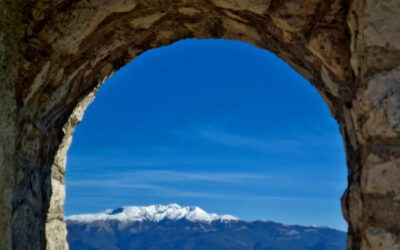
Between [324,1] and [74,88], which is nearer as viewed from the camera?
[324,1]

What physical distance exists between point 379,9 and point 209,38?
109 cm

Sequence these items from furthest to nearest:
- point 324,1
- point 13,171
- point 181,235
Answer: point 181,235 < point 13,171 < point 324,1

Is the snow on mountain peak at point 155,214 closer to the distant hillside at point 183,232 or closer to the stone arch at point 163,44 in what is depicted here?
the distant hillside at point 183,232

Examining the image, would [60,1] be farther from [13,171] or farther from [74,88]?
[13,171]

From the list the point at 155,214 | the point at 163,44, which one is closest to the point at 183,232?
the point at 155,214

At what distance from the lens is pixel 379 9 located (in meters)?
1.43

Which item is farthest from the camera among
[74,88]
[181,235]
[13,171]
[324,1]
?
[181,235]

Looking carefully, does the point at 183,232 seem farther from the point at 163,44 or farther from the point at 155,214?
the point at 163,44

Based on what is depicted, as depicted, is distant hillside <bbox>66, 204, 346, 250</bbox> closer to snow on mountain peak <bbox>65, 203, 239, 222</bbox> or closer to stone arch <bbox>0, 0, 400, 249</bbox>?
snow on mountain peak <bbox>65, 203, 239, 222</bbox>

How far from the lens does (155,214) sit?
38.3 metres

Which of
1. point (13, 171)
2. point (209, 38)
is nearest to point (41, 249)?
point (13, 171)

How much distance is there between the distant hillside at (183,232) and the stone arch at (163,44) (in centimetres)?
3056

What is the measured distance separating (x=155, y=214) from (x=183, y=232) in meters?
3.40

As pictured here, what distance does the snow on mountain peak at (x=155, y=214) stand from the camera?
34438mm
